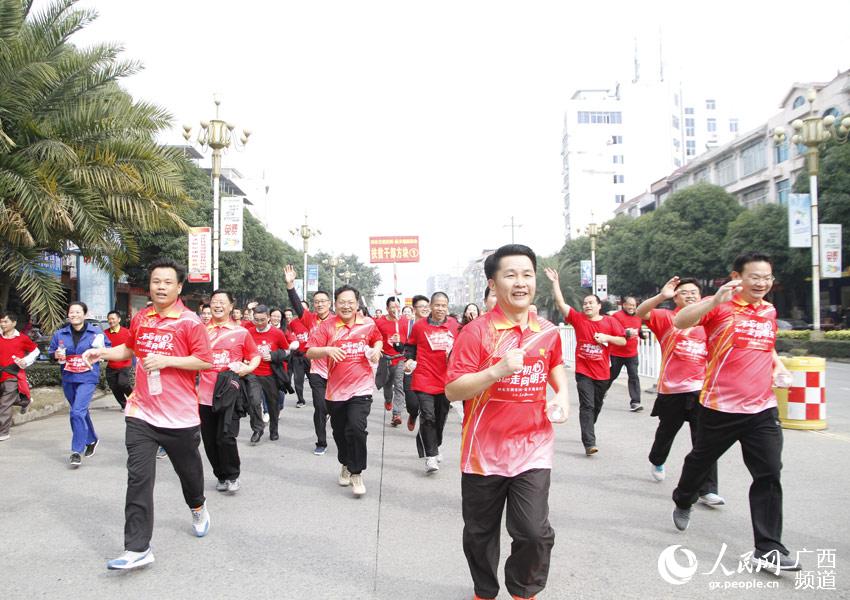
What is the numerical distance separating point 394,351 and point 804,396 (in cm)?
577

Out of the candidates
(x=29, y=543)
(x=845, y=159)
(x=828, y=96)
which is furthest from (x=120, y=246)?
(x=828, y=96)

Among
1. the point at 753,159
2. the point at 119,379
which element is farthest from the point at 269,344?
the point at 753,159

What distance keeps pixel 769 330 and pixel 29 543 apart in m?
5.05

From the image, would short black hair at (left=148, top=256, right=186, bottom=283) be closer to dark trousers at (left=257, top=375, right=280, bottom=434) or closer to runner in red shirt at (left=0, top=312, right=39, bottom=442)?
dark trousers at (left=257, top=375, right=280, bottom=434)

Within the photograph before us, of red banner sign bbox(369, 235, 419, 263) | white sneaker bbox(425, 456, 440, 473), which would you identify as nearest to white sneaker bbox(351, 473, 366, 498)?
white sneaker bbox(425, 456, 440, 473)

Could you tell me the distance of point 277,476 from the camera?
6.61 meters

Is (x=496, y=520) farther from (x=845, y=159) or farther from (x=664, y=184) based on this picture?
(x=664, y=184)

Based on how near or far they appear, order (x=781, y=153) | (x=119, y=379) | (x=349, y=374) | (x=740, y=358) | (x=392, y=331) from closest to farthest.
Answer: (x=740, y=358) → (x=349, y=374) → (x=119, y=379) → (x=392, y=331) → (x=781, y=153)

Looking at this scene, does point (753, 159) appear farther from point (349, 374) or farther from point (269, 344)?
point (349, 374)

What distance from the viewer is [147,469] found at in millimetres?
4180

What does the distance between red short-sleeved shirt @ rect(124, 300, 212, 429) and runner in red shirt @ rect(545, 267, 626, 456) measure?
4077mm

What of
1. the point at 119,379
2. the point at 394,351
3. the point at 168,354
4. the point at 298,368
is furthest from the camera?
the point at 298,368

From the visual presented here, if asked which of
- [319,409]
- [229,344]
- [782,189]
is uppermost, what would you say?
[782,189]

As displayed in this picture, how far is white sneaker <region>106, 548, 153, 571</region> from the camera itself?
12.9 ft
